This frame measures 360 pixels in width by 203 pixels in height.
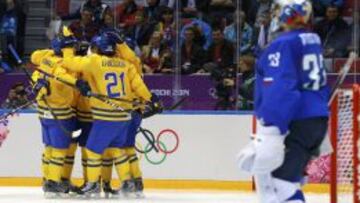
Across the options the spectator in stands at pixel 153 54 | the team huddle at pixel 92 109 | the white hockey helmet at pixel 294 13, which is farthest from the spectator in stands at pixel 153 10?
the white hockey helmet at pixel 294 13

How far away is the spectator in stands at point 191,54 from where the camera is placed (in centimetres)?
1142

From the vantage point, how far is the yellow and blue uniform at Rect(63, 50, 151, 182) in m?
8.62

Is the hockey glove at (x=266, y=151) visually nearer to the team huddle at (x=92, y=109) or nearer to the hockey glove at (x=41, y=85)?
the team huddle at (x=92, y=109)

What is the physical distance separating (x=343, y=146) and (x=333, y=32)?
4662mm

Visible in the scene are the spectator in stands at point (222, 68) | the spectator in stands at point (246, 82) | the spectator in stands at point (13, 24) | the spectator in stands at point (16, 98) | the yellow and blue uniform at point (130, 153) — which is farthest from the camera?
the spectator in stands at point (13, 24)

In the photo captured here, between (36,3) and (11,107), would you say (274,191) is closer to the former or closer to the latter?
(11,107)

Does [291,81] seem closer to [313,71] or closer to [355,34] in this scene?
[313,71]

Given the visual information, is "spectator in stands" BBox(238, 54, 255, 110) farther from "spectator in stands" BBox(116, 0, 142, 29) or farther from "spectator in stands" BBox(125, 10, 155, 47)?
"spectator in stands" BBox(116, 0, 142, 29)

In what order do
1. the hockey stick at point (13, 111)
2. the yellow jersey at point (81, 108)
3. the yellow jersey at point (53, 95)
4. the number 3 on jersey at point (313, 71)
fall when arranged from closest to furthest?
1. the number 3 on jersey at point (313, 71)
2. the yellow jersey at point (53, 95)
3. the yellow jersey at point (81, 108)
4. the hockey stick at point (13, 111)

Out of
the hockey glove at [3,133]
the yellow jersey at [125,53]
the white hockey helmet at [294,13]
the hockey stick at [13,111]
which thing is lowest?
the hockey glove at [3,133]

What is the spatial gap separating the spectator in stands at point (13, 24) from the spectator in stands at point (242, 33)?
98.0 inches

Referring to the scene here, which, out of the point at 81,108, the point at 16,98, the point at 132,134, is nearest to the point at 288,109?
the point at 132,134

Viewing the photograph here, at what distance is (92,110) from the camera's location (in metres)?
8.77

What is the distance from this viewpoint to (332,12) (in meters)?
11.6
